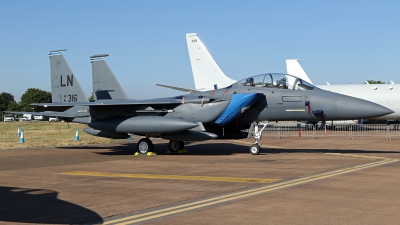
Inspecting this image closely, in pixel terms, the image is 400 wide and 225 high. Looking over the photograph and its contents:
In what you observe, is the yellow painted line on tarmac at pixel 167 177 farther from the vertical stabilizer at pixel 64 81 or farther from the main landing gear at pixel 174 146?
the vertical stabilizer at pixel 64 81

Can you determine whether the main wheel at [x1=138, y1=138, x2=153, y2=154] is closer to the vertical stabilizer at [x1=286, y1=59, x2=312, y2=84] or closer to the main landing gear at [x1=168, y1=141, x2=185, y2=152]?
the main landing gear at [x1=168, y1=141, x2=185, y2=152]

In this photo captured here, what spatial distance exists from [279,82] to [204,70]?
19.8 m

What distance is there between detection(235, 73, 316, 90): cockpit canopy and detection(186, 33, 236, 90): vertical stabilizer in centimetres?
1906

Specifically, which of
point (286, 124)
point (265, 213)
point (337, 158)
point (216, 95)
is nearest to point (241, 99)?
point (216, 95)

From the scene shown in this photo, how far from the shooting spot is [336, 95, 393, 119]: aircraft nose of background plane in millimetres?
14875

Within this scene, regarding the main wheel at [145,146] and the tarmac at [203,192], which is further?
the main wheel at [145,146]

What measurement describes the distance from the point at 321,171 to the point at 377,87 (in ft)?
85.8

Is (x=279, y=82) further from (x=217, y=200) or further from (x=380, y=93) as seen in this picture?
(x=380, y=93)

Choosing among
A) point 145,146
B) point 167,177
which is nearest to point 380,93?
point 145,146

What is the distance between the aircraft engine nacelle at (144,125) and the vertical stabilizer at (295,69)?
30.5 m

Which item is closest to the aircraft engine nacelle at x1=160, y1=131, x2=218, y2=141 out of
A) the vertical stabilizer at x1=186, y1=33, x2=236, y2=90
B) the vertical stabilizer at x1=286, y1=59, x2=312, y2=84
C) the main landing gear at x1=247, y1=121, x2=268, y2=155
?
the main landing gear at x1=247, y1=121, x2=268, y2=155

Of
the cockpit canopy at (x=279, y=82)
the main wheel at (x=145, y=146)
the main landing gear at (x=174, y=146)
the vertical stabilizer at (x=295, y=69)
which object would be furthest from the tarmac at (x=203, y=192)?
the vertical stabilizer at (x=295, y=69)

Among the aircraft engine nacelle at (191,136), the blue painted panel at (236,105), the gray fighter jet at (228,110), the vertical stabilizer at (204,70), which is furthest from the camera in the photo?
the vertical stabilizer at (204,70)

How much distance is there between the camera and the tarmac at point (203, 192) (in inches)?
253
